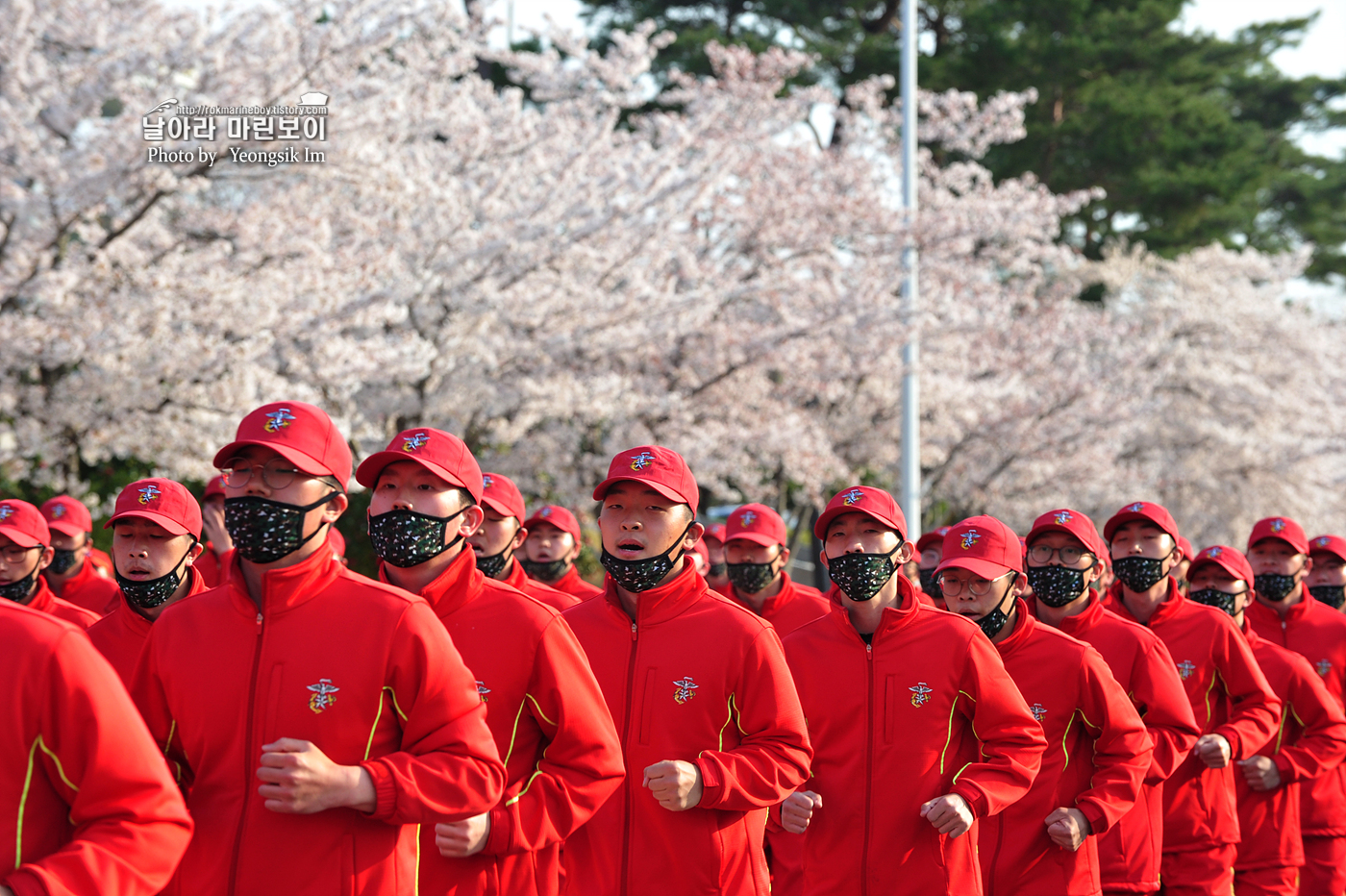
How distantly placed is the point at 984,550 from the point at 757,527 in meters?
2.95

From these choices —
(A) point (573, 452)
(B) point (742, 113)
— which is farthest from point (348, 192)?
(B) point (742, 113)

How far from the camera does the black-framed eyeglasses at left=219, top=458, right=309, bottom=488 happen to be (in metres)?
3.72

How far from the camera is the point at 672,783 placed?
14.7ft

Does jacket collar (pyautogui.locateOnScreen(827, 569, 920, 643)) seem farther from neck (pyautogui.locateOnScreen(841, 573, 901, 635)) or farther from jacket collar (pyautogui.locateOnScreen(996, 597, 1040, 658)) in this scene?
jacket collar (pyautogui.locateOnScreen(996, 597, 1040, 658))

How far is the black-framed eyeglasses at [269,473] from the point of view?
372 centimetres

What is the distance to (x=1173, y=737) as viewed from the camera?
6449mm

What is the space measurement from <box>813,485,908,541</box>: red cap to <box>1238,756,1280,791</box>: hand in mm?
3178

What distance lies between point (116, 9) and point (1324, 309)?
103 ft

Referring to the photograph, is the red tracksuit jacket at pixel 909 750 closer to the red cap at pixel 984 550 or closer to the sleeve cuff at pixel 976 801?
the sleeve cuff at pixel 976 801

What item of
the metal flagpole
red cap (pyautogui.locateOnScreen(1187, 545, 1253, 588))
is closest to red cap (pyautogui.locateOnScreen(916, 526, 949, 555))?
red cap (pyautogui.locateOnScreen(1187, 545, 1253, 588))

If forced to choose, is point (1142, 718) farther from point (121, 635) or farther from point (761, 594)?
point (121, 635)

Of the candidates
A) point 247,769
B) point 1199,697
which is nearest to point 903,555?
point 1199,697

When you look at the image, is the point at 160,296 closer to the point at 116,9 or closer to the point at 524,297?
the point at 116,9

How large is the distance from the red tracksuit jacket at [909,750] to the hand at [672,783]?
41.0 inches
